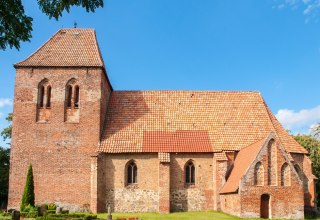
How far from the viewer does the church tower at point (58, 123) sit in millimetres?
29016

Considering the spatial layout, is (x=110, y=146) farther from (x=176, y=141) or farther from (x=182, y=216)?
(x=182, y=216)

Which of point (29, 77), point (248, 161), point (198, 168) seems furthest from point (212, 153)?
point (29, 77)

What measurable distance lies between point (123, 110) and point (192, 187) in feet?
27.7

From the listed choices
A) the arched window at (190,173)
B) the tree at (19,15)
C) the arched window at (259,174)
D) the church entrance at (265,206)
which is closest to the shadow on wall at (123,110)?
the arched window at (190,173)

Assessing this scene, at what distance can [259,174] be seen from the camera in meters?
25.4

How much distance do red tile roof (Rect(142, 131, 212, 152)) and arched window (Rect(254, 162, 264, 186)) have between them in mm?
5118

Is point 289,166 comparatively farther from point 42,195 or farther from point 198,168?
point 42,195

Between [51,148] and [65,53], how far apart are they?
25.2ft

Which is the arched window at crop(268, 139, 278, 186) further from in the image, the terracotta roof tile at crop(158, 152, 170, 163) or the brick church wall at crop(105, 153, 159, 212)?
the brick church wall at crop(105, 153, 159, 212)

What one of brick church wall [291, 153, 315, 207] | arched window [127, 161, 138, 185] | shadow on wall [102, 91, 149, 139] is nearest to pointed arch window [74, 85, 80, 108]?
shadow on wall [102, 91, 149, 139]

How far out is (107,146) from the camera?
29922 millimetres

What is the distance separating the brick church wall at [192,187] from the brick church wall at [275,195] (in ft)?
15.0

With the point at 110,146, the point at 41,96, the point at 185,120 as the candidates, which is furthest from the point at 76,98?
the point at 185,120

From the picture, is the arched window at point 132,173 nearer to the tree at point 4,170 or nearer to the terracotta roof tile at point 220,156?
the terracotta roof tile at point 220,156
